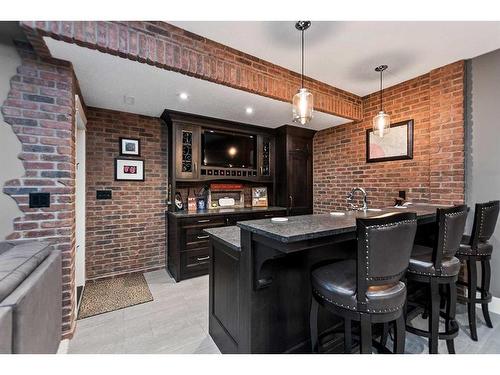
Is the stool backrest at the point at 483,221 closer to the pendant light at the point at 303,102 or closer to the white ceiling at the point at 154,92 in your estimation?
the pendant light at the point at 303,102

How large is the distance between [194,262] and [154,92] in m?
2.26

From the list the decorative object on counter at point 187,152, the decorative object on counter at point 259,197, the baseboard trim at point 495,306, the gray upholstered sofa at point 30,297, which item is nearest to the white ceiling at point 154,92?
the decorative object on counter at point 187,152

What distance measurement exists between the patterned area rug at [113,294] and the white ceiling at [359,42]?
2848mm

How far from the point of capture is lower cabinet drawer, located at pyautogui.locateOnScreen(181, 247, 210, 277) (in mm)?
3134

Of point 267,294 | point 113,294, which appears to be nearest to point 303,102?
point 267,294

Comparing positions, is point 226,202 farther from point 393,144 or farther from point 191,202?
point 393,144

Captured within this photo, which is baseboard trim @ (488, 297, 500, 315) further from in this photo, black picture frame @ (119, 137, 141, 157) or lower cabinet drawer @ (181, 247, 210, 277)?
black picture frame @ (119, 137, 141, 157)

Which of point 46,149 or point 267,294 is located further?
point 46,149

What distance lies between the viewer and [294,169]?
13.6 feet

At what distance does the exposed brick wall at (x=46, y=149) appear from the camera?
5.68ft

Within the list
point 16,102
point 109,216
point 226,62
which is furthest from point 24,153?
point 226,62

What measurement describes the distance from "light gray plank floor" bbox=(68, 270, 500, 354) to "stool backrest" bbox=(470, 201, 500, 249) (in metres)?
0.79
